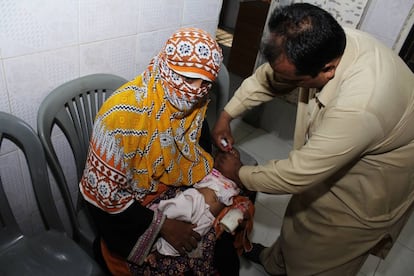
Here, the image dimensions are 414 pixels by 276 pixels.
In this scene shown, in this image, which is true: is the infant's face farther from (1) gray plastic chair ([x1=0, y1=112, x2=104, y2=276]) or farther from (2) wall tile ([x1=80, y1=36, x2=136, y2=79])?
(2) wall tile ([x1=80, y1=36, x2=136, y2=79])

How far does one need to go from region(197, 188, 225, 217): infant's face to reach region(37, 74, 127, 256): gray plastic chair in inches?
19.2

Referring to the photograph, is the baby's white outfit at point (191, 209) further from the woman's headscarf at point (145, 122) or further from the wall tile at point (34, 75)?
the wall tile at point (34, 75)

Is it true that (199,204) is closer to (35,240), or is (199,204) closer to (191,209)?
(191,209)

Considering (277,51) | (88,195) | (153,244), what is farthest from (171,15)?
(153,244)

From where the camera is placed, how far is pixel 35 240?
122 centimetres

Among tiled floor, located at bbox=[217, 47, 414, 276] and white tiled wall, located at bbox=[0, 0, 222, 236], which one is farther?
tiled floor, located at bbox=[217, 47, 414, 276]

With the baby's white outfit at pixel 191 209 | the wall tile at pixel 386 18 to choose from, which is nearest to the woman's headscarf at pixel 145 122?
the baby's white outfit at pixel 191 209

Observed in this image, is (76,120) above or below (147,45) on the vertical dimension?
below

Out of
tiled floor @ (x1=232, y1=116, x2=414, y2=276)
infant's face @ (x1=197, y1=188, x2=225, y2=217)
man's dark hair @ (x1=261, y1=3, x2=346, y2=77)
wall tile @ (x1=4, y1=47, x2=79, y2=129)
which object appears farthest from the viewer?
tiled floor @ (x1=232, y1=116, x2=414, y2=276)

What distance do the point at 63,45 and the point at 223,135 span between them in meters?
0.77

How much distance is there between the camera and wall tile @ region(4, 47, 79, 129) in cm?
107

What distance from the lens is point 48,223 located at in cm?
125

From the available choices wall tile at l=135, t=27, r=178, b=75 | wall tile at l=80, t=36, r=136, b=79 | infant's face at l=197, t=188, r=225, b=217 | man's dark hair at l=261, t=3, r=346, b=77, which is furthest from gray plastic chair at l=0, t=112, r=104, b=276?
man's dark hair at l=261, t=3, r=346, b=77

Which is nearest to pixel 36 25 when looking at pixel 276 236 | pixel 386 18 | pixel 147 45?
pixel 147 45
